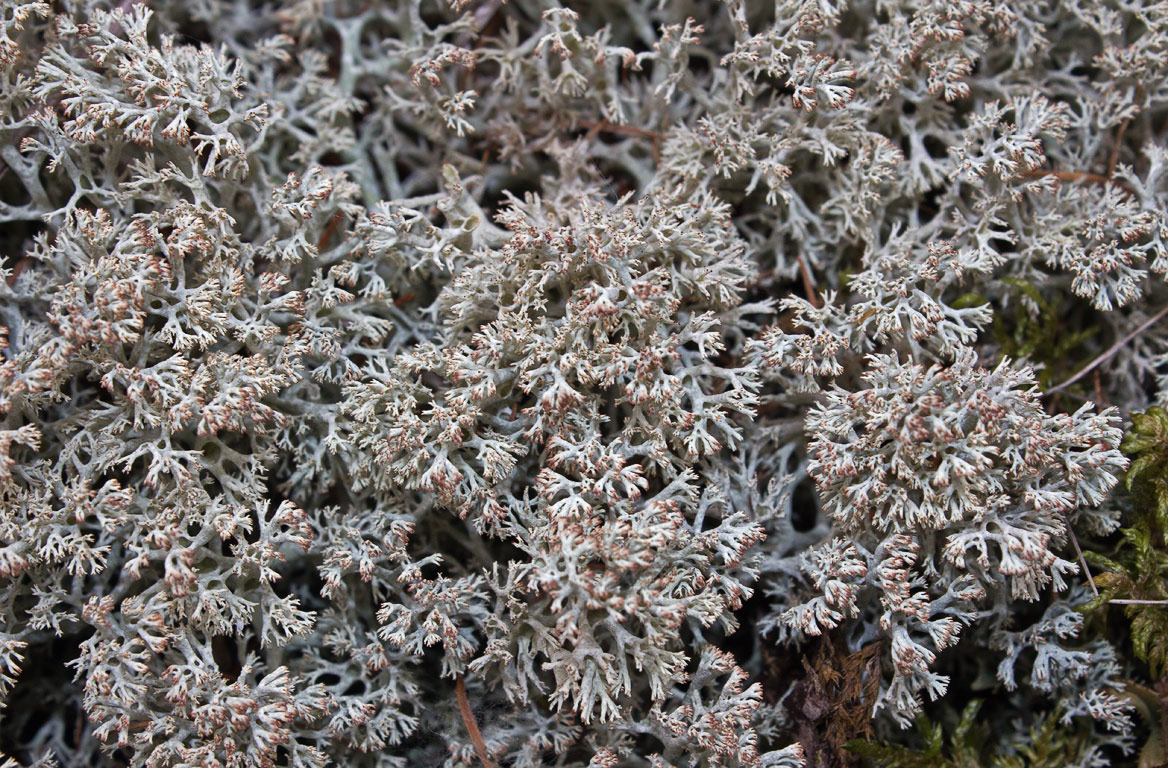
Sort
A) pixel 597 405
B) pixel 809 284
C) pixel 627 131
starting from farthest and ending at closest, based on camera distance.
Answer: pixel 627 131, pixel 809 284, pixel 597 405

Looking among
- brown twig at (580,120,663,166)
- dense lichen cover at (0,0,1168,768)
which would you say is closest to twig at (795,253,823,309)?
dense lichen cover at (0,0,1168,768)

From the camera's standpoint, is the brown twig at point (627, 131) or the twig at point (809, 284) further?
the brown twig at point (627, 131)

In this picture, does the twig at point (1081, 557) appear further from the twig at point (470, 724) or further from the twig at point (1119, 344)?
the twig at point (470, 724)

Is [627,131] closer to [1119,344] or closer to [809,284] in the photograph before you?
[809,284]

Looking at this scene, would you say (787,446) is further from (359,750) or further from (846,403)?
(359,750)

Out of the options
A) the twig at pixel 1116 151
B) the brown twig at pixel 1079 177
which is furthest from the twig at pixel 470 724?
the twig at pixel 1116 151

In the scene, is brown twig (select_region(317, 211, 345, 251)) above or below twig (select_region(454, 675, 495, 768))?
above

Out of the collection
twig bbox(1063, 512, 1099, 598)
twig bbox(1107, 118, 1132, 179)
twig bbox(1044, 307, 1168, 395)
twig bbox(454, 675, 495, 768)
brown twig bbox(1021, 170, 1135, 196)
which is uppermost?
twig bbox(1107, 118, 1132, 179)

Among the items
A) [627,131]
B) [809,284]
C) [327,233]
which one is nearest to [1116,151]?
[809,284]

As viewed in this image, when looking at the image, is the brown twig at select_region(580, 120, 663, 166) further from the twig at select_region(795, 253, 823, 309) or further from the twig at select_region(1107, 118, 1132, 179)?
the twig at select_region(1107, 118, 1132, 179)

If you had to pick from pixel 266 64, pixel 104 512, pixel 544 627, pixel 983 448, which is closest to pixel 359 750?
pixel 544 627
